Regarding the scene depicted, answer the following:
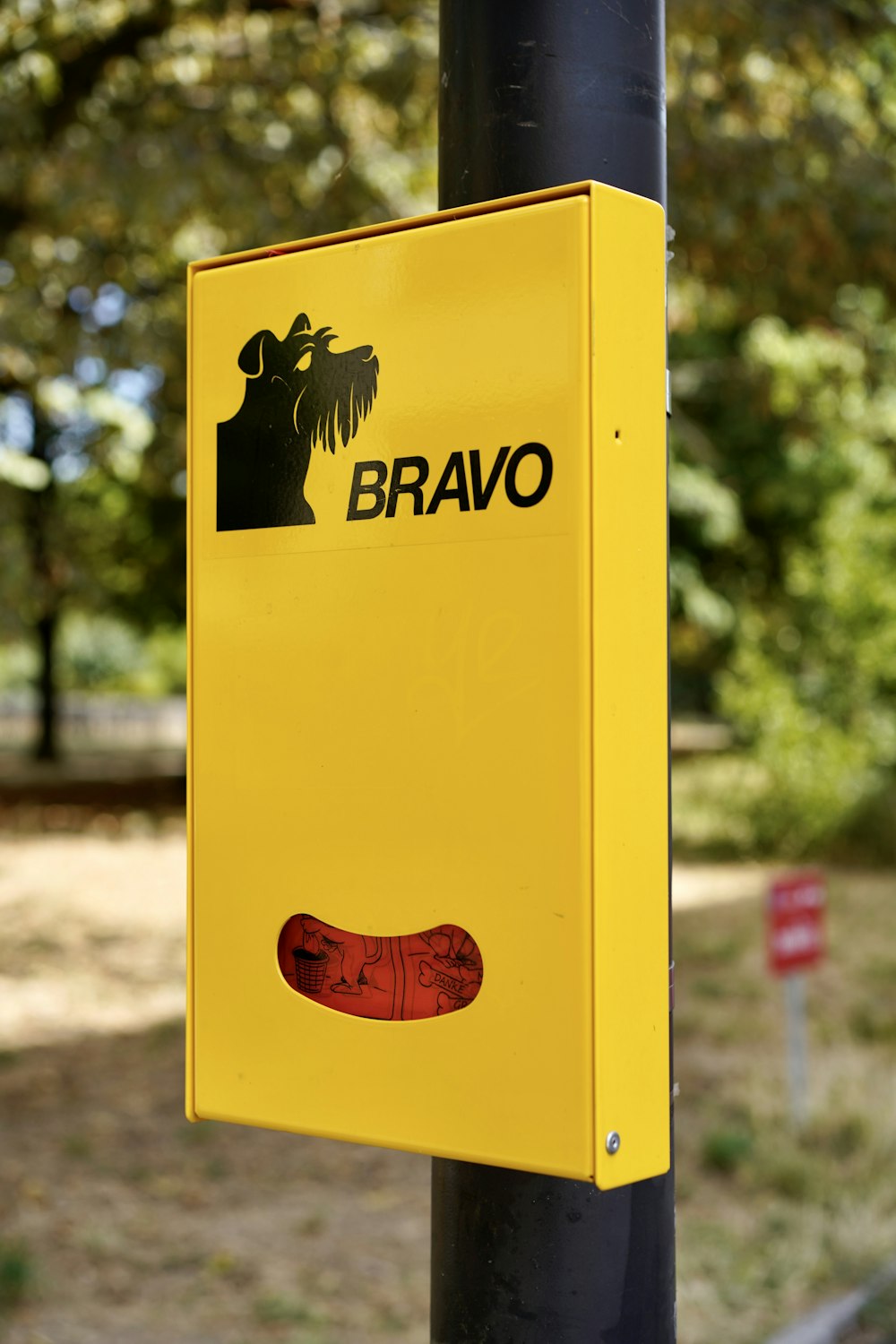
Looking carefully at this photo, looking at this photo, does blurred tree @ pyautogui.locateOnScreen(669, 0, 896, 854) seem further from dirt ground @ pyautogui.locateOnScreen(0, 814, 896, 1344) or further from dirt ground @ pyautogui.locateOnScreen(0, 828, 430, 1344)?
dirt ground @ pyautogui.locateOnScreen(0, 828, 430, 1344)

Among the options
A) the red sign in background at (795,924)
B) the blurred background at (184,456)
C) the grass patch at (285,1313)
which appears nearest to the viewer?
the grass patch at (285,1313)

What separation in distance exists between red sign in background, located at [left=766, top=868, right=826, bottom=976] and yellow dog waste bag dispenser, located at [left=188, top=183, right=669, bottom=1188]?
184 inches

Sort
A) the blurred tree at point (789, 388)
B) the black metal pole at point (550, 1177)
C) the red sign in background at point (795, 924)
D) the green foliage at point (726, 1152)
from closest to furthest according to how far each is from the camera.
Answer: the black metal pole at point (550, 1177), the green foliage at point (726, 1152), the red sign in background at point (795, 924), the blurred tree at point (789, 388)

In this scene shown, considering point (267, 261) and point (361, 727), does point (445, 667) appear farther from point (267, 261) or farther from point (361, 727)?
point (267, 261)

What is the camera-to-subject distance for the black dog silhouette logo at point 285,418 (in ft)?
5.60

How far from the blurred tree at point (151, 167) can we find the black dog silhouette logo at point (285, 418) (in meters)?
4.27

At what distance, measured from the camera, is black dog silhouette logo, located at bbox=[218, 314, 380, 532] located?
1.71m

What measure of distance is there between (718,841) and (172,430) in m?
8.28

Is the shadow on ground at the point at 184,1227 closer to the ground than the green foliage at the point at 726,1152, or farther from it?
closer to the ground

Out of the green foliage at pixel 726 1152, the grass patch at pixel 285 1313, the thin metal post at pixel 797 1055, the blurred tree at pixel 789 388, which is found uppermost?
the blurred tree at pixel 789 388

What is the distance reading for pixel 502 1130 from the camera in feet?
5.10

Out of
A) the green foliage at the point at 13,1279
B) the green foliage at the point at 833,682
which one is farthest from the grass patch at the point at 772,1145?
the green foliage at the point at 833,682

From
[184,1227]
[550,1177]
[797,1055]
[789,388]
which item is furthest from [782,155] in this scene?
[550,1177]

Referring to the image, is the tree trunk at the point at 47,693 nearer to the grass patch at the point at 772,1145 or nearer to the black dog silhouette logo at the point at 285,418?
the grass patch at the point at 772,1145
